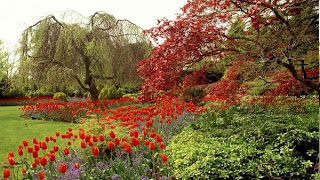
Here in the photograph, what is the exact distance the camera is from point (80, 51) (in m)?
9.38

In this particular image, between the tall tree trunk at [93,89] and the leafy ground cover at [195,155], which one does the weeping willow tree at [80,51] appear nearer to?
the tall tree trunk at [93,89]

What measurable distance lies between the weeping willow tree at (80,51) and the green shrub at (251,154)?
610cm

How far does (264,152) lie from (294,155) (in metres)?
0.32

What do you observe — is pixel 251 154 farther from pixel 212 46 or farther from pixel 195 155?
pixel 212 46

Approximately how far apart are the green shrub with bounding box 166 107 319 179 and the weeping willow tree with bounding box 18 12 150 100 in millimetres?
6097

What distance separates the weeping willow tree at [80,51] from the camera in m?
A: 9.09

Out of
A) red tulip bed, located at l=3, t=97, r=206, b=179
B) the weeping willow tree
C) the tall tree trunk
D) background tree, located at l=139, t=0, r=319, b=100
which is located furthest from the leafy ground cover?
the tall tree trunk

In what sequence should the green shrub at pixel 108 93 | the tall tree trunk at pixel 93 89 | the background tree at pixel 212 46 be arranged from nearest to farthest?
1. the background tree at pixel 212 46
2. the tall tree trunk at pixel 93 89
3. the green shrub at pixel 108 93

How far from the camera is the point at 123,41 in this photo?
973 centimetres

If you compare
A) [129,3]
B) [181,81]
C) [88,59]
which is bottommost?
[181,81]

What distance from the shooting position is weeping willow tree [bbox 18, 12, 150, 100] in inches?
358

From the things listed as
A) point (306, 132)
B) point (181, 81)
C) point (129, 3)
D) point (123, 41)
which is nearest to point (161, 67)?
point (181, 81)

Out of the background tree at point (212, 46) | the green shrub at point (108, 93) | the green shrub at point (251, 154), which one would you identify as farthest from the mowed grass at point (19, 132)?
the green shrub at point (108, 93)

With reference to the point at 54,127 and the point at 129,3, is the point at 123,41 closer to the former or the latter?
the point at 129,3
